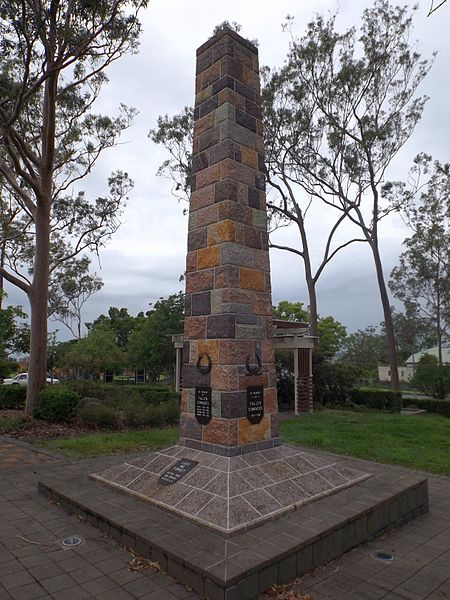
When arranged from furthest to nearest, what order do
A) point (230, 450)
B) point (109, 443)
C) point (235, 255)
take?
point (109, 443)
point (235, 255)
point (230, 450)

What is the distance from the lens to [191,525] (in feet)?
11.7

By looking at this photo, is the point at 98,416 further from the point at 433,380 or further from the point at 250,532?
the point at 433,380

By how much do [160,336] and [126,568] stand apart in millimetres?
20285

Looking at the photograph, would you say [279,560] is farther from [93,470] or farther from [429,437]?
[429,437]

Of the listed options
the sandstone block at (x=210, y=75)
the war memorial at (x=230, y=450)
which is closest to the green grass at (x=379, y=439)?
the war memorial at (x=230, y=450)

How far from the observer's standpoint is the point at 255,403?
454 centimetres

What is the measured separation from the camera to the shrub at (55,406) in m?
Result: 10.5

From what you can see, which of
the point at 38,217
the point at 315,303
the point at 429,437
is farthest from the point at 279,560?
the point at 315,303

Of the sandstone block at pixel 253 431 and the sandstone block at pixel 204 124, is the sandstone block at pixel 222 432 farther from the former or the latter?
the sandstone block at pixel 204 124

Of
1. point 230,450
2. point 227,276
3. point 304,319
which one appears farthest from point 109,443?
point 304,319

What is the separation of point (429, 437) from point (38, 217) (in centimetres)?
1122

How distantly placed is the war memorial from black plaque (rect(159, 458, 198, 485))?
0.01 metres

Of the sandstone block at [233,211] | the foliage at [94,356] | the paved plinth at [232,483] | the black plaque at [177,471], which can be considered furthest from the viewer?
the foliage at [94,356]

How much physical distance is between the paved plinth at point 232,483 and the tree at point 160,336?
18.1 metres
